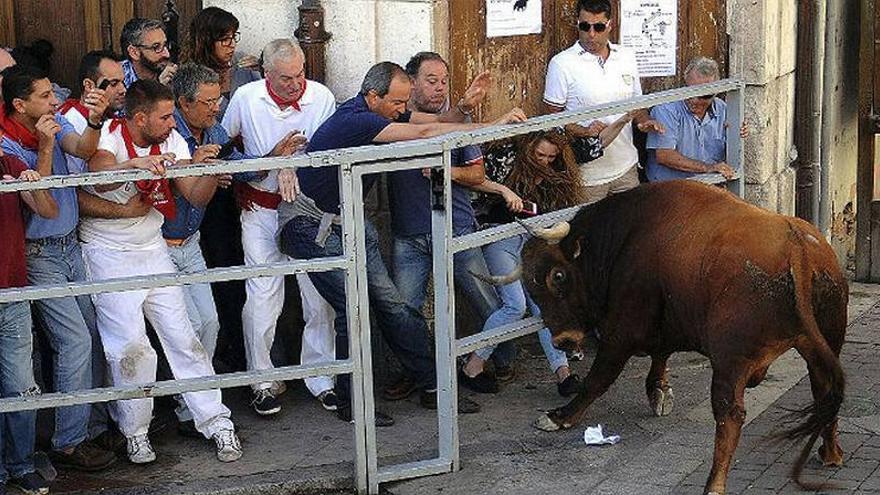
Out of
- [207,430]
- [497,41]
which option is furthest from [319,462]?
[497,41]

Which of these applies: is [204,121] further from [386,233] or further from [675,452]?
[675,452]

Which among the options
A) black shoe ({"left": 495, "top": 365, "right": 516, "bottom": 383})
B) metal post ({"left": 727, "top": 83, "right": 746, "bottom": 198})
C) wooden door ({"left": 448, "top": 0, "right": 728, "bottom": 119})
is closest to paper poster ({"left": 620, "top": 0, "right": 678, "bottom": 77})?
wooden door ({"left": 448, "top": 0, "right": 728, "bottom": 119})

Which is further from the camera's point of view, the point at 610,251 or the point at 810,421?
the point at 610,251

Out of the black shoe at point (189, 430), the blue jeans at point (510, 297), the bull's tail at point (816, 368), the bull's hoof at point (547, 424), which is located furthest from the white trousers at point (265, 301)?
the bull's tail at point (816, 368)

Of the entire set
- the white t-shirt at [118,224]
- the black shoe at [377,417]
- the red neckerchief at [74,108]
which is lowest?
the black shoe at [377,417]

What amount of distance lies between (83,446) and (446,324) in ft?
5.85

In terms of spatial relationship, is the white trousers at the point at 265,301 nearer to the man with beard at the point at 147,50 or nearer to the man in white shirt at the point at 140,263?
the man in white shirt at the point at 140,263

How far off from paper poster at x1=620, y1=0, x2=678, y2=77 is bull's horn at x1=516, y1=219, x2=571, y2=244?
2257 mm

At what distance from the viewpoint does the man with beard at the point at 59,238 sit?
6.96m

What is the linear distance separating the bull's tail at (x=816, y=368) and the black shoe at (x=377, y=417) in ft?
6.62

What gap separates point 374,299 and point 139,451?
1.36 metres

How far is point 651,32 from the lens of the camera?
9492 millimetres

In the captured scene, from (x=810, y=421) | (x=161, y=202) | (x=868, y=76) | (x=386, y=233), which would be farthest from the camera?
(x=868, y=76)

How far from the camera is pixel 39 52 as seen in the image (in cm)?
873
